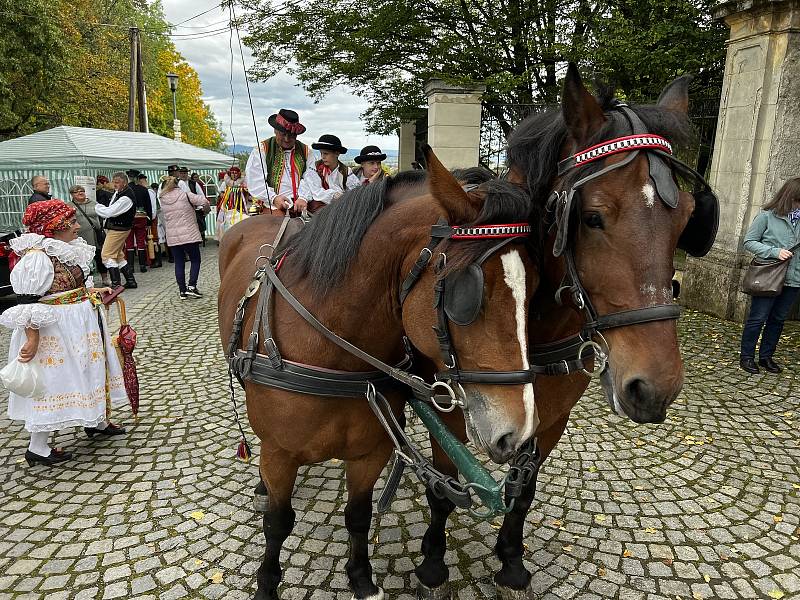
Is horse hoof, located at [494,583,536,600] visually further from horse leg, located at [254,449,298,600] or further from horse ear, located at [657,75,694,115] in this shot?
horse ear, located at [657,75,694,115]

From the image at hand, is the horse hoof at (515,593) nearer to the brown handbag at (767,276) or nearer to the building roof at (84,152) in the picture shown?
the brown handbag at (767,276)

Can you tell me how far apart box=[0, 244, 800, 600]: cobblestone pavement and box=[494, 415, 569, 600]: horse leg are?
0.44ft

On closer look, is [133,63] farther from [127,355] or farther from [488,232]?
[488,232]

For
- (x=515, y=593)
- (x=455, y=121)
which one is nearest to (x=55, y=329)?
(x=515, y=593)

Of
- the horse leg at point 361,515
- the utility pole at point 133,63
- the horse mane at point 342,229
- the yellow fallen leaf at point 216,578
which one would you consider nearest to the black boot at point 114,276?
the yellow fallen leaf at point 216,578

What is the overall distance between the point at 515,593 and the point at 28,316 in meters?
3.37

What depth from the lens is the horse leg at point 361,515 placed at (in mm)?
2248

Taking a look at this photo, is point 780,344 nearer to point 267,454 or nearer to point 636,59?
point 636,59

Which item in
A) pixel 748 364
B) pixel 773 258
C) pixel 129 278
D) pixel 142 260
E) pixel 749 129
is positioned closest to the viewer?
pixel 773 258

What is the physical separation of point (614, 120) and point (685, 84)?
59 cm

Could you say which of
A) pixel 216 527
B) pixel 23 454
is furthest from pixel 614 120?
pixel 23 454

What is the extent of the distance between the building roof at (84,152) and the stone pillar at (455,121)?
7991 millimetres

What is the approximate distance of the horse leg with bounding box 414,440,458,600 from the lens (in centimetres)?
242

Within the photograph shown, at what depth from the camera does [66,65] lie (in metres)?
15.8
